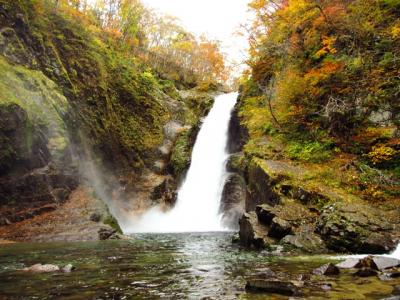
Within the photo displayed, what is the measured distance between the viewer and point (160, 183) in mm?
25344

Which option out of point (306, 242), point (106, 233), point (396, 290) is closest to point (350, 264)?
point (396, 290)

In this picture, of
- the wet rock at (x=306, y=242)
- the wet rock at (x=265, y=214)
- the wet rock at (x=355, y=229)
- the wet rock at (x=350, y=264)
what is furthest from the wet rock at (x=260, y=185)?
the wet rock at (x=350, y=264)

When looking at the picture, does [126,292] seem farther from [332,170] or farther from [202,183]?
[202,183]

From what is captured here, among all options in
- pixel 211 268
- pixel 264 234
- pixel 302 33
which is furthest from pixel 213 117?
pixel 211 268

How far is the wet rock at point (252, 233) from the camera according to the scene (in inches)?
A: 457

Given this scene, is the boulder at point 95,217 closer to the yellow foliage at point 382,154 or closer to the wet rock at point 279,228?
the wet rock at point 279,228

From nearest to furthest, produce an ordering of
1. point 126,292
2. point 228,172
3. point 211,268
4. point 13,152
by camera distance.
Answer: point 126,292 → point 211,268 → point 13,152 → point 228,172

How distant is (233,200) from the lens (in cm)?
2225

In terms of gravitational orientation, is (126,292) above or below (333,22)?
below

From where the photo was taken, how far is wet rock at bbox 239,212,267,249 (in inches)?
457

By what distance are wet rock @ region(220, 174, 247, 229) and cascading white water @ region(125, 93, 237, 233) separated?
490mm

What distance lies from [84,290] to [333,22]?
1845 centimetres

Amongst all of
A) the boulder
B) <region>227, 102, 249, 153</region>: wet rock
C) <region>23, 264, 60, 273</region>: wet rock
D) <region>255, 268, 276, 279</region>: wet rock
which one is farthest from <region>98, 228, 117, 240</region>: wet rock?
<region>227, 102, 249, 153</region>: wet rock

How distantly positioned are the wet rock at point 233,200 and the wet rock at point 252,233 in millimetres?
7808
